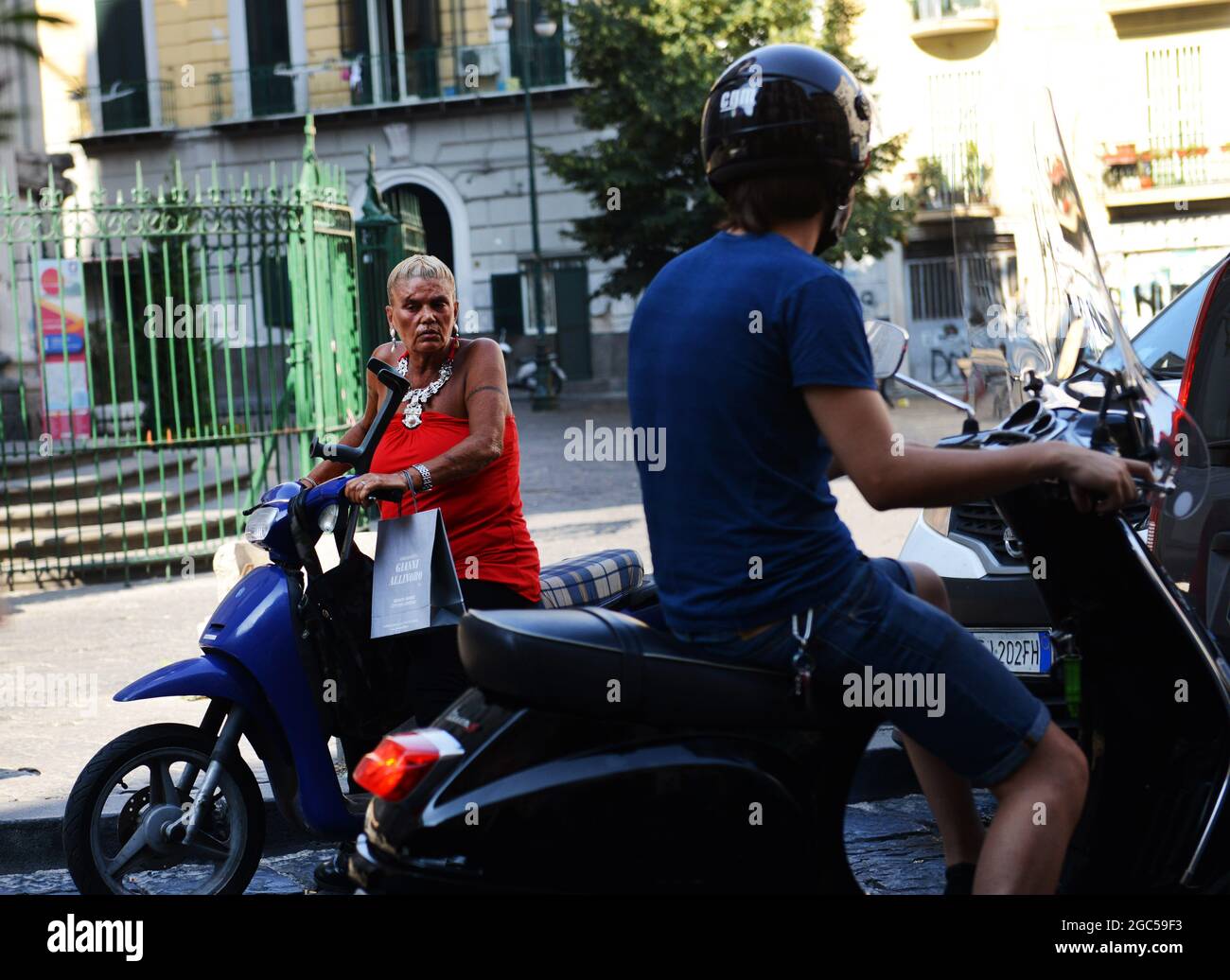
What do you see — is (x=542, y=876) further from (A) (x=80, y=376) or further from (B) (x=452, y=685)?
(A) (x=80, y=376)

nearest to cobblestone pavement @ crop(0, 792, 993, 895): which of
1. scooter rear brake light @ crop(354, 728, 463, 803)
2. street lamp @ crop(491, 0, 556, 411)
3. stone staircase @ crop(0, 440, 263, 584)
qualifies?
scooter rear brake light @ crop(354, 728, 463, 803)

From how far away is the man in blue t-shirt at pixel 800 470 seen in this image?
2.48 meters

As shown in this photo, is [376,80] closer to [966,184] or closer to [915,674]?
[966,184]

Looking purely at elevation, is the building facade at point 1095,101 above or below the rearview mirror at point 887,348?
above

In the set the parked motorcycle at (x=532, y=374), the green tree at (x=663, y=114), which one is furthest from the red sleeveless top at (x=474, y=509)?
the parked motorcycle at (x=532, y=374)

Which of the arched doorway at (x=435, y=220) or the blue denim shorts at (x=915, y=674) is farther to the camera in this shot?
the arched doorway at (x=435, y=220)

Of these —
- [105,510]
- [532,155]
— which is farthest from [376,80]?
[105,510]

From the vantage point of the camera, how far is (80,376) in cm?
1088

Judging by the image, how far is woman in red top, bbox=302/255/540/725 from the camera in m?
4.02

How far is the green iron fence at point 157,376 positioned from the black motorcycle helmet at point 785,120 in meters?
6.74

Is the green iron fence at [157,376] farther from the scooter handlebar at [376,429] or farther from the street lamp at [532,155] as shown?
the street lamp at [532,155]

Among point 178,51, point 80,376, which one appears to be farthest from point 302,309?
point 178,51

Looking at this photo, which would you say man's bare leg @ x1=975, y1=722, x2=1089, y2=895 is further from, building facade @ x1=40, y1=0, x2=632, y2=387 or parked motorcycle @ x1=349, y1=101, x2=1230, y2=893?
building facade @ x1=40, y1=0, x2=632, y2=387

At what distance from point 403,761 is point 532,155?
25873 millimetres
